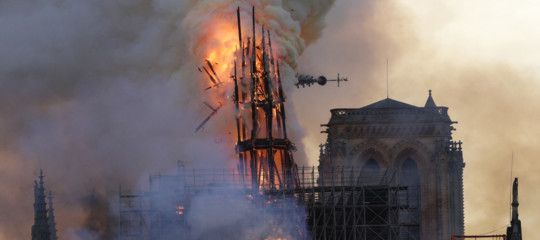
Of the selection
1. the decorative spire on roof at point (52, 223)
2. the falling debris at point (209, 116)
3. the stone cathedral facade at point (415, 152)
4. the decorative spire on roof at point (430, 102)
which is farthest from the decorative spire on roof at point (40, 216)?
the decorative spire on roof at point (430, 102)

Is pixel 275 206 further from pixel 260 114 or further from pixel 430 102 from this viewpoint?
pixel 430 102

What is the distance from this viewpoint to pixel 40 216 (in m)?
154

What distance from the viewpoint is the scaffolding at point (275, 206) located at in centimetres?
15138

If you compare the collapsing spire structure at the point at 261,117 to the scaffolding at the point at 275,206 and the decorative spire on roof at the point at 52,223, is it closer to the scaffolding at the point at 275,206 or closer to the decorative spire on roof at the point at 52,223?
the scaffolding at the point at 275,206

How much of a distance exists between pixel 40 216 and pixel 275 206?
1785 centimetres

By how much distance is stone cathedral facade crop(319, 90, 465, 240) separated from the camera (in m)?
192

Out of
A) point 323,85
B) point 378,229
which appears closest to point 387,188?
point 378,229

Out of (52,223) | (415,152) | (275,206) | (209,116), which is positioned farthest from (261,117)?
(415,152)

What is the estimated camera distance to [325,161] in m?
195

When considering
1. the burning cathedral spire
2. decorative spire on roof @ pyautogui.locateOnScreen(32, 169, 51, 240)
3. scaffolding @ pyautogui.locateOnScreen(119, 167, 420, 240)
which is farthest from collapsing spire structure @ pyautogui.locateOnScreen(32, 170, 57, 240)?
the burning cathedral spire

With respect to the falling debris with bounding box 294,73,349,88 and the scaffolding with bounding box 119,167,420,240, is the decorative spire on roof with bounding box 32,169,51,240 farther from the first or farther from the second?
the falling debris with bounding box 294,73,349,88

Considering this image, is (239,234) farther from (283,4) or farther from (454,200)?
(454,200)

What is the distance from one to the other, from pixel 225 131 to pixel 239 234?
12648mm

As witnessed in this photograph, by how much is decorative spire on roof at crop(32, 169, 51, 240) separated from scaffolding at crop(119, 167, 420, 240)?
224 inches
